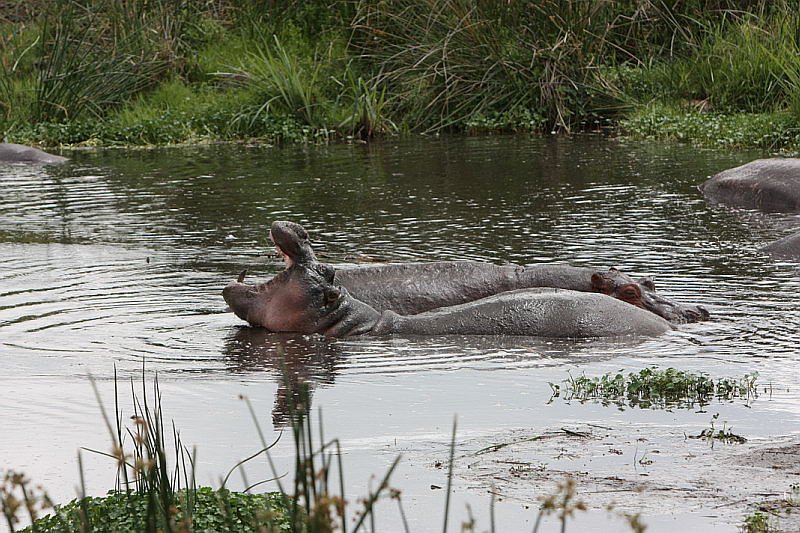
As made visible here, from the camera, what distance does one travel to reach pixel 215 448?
17.1ft

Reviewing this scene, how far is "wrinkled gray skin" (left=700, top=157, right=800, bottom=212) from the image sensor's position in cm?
1149

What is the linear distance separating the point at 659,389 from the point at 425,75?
12.1 m

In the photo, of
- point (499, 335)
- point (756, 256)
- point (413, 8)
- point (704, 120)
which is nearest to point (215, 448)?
point (499, 335)

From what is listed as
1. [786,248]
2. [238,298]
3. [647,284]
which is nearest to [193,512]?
[238,298]

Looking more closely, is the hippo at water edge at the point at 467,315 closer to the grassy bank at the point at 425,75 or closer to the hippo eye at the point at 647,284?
the hippo eye at the point at 647,284

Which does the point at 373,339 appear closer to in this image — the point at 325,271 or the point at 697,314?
the point at 325,271

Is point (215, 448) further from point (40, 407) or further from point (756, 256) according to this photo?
point (756, 256)

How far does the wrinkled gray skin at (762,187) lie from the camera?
1149 cm

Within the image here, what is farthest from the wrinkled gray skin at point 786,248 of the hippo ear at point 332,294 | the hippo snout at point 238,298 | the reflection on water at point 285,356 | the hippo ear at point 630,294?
the hippo snout at point 238,298

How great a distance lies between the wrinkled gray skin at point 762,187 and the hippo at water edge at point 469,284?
4.36m

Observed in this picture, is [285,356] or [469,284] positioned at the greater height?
[469,284]

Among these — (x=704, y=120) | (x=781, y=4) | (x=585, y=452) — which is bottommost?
(x=585, y=452)

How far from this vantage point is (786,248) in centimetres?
928

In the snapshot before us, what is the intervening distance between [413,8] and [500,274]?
11239 millimetres
